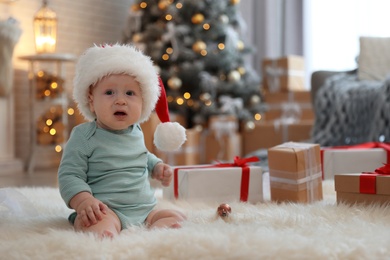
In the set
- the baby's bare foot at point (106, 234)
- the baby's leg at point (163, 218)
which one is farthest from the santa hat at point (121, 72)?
the baby's bare foot at point (106, 234)

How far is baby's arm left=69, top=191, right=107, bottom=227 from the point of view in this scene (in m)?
1.34

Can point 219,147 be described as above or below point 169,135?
below

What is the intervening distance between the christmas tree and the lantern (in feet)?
2.06

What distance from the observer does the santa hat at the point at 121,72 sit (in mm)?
1486

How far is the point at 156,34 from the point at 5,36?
1.24m

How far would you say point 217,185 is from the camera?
191 cm

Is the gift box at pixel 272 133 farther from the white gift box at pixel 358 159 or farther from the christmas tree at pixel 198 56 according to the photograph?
the white gift box at pixel 358 159

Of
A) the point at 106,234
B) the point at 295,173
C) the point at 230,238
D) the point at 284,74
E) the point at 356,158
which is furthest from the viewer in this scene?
the point at 284,74

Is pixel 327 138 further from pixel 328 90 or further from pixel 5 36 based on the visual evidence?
pixel 5 36

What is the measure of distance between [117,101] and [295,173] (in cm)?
62

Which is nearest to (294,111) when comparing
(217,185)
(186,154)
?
(186,154)

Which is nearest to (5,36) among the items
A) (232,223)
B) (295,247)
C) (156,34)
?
(156,34)

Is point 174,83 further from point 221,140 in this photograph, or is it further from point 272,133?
point 272,133

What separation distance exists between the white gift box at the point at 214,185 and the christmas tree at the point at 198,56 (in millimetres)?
2450
